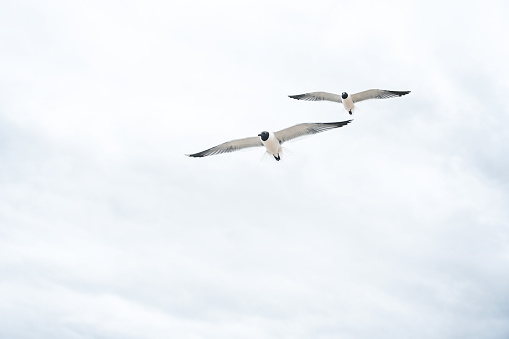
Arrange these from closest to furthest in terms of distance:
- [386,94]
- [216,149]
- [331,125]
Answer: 1. [331,125]
2. [216,149]
3. [386,94]

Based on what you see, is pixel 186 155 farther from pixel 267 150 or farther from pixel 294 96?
pixel 294 96

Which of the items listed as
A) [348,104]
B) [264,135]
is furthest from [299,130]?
[348,104]

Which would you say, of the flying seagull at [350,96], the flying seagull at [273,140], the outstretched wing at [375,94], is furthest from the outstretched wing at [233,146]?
the outstretched wing at [375,94]

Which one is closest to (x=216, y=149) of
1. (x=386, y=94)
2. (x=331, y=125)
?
(x=331, y=125)

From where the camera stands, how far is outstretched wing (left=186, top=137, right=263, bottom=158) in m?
53.8

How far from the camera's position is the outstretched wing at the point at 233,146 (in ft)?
177

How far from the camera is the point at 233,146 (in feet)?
178

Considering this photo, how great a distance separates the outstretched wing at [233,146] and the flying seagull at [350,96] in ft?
64.9

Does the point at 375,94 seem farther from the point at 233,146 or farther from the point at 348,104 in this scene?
the point at 233,146

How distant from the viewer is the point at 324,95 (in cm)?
7325

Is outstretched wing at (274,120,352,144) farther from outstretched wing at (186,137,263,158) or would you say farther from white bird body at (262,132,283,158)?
outstretched wing at (186,137,263,158)

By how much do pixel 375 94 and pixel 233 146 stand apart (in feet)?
80.4

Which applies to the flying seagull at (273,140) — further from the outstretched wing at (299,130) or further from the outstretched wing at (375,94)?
the outstretched wing at (375,94)

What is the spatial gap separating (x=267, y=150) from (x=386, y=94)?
24383 mm
